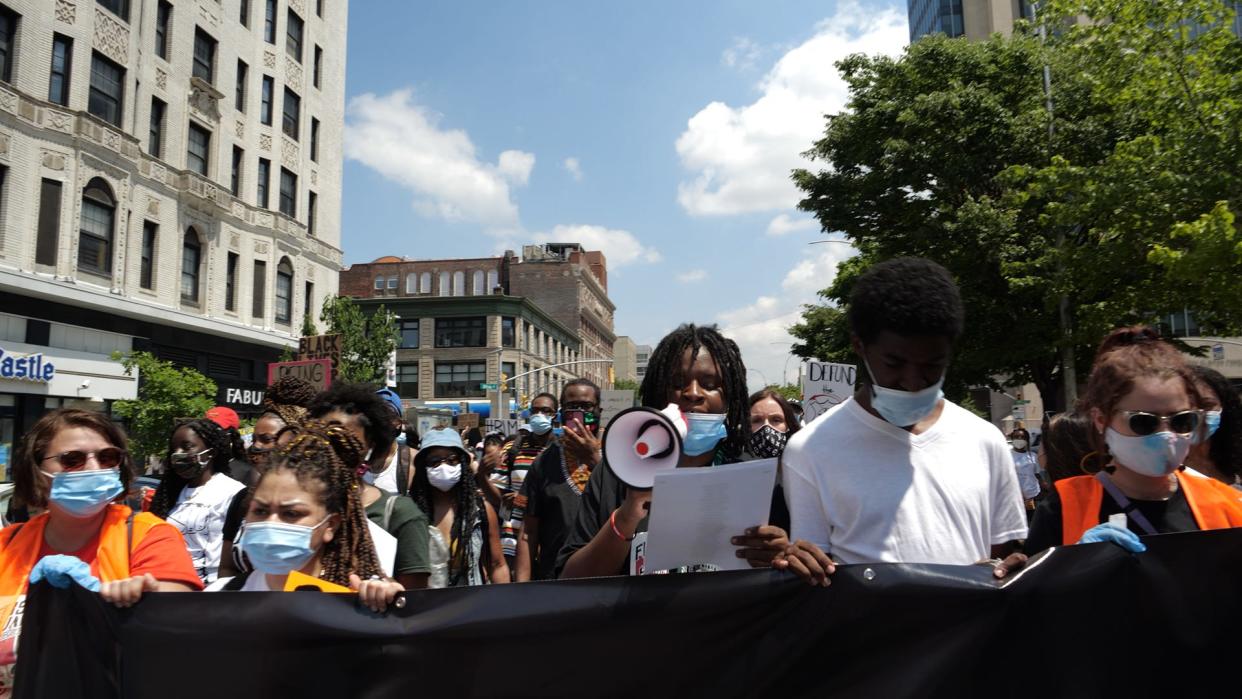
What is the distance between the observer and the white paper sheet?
5.90ft

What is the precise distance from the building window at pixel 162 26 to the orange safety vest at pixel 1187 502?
25587 mm

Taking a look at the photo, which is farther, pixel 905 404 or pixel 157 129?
pixel 157 129

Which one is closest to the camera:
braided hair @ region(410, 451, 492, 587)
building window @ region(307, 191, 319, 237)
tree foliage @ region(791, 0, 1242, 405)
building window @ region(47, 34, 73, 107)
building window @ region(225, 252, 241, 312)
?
braided hair @ region(410, 451, 492, 587)

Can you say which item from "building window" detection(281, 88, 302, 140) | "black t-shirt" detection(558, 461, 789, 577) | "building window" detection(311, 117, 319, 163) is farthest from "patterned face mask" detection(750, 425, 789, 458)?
"building window" detection(311, 117, 319, 163)

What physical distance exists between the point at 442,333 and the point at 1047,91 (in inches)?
1788

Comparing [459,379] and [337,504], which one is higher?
[459,379]

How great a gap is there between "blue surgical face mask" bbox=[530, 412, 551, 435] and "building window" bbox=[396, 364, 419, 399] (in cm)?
5338

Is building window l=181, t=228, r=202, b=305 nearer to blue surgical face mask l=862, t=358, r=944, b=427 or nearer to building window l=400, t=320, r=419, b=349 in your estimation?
blue surgical face mask l=862, t=358, r=944, b=427

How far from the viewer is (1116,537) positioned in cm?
198

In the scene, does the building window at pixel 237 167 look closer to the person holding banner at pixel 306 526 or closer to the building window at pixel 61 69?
the building window at pixel 61 69

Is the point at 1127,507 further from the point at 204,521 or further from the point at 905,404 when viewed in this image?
the point at 204,521

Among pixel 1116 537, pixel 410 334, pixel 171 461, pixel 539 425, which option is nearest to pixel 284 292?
pixel 539 425

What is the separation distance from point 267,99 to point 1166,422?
96.7 feet

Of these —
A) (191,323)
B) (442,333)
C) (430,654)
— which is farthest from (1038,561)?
(442,333)
